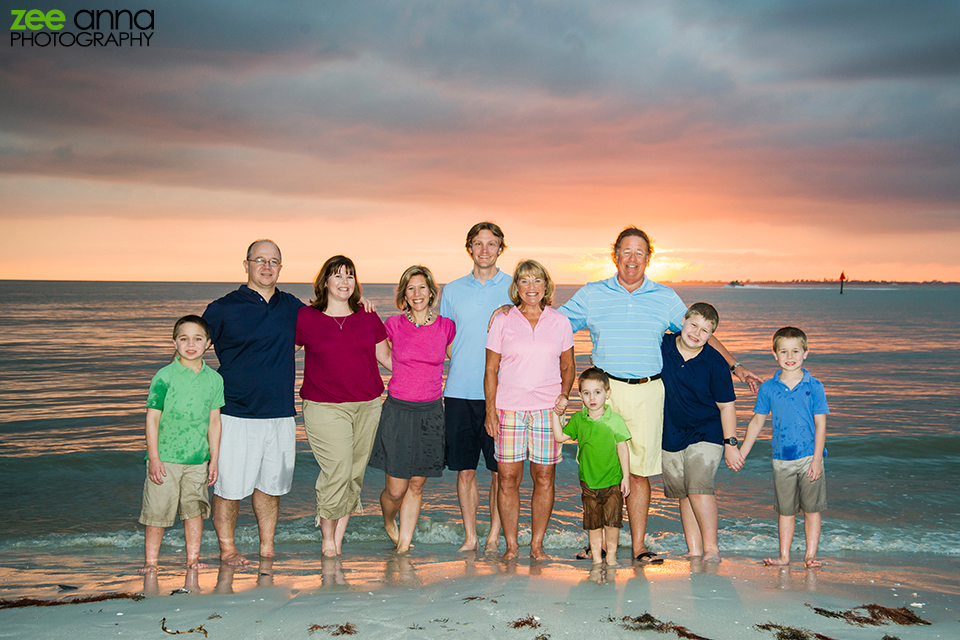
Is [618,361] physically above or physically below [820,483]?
above

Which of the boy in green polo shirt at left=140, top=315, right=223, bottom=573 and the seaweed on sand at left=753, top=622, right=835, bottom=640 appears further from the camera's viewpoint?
the boy in green polo shirt at left=140, top=315, right=223, bottom=573

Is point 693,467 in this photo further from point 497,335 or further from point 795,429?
point 497,335

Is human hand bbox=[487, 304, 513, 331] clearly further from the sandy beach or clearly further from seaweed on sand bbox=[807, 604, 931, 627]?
seaweed on sand bbox=[807, 604, 931, 627]

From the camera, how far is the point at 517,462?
499cm

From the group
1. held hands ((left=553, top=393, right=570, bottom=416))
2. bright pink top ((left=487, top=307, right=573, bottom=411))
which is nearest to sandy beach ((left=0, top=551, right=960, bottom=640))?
held hands ((left=553, top=393, right=570, bottom=416))

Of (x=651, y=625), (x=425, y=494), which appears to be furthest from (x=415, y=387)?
(x=425, y=494)

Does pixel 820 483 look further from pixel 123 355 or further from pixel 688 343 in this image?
pixel 123 355

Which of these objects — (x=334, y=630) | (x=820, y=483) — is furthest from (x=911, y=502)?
(x=334, y=630)

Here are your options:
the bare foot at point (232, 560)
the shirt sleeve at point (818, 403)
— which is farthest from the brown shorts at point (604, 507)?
the bare foot at point (232, 560)

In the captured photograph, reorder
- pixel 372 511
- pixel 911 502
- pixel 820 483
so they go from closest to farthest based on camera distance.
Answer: pixel 820 483 < pixel 372 511 < pixel 911 502

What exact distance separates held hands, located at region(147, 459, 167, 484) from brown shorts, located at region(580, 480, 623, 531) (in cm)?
322

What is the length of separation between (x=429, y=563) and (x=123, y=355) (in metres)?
22.8

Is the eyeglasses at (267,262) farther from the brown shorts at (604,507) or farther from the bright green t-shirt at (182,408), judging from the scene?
the brown shorts at (604,507)

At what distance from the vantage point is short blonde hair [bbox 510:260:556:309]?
4.89 metres
